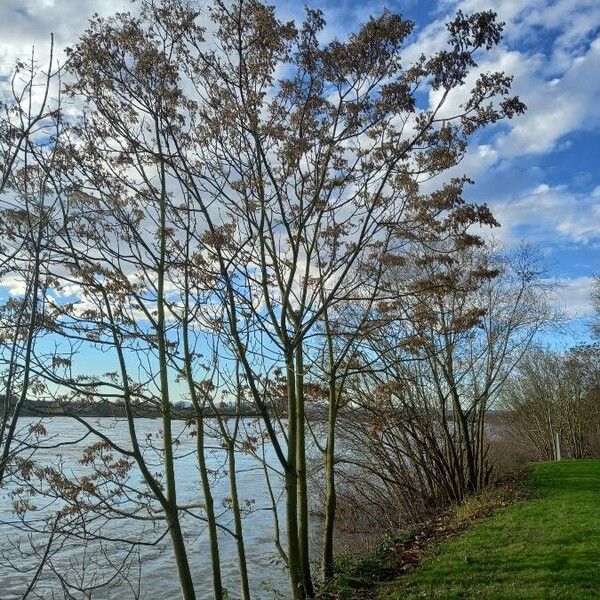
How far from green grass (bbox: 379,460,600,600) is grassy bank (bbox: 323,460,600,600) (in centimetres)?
1

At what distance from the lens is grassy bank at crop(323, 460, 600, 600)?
266 inches

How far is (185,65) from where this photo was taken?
723 cm

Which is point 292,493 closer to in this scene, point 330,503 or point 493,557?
point 330,503

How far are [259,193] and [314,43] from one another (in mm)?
1944

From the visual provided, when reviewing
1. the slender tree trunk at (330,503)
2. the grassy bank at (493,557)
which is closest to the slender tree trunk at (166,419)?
the grassy bank at (493,557)

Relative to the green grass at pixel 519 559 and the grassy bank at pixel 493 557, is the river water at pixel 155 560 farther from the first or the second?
the green grass at pixel 519 559

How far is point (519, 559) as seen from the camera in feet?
25.6

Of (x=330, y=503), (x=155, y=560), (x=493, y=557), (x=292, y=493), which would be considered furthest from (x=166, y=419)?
(x=155, y=560)

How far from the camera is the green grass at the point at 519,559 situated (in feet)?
21.7

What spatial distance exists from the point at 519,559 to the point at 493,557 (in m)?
0.35

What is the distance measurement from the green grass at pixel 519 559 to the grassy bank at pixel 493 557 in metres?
0.01

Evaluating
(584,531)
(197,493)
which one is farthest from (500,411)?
(584,531)

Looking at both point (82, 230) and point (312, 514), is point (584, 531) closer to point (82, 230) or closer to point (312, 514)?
point (82, 230)

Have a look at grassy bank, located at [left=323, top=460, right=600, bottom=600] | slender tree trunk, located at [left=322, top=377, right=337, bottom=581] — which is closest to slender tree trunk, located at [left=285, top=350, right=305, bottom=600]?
grassy bank, located at [left=323, top=460, right=600, bottom=600]
